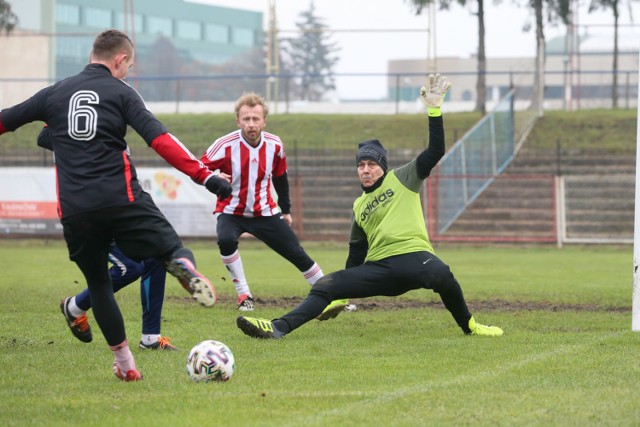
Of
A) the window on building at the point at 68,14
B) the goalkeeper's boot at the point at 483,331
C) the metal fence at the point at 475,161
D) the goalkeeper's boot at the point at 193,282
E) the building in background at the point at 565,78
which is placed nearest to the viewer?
the goalkeeper's boot at the point at 193,282

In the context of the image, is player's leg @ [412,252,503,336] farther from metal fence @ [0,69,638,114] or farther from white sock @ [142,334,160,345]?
metal fence @ [0,69,638,114]

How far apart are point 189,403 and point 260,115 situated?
4932 mm

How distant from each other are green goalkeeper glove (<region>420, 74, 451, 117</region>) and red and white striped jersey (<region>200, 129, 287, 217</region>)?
9.49 ft

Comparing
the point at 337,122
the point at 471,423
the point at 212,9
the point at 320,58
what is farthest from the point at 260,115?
the point at 212,9

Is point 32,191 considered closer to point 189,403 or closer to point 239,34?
point 189,403

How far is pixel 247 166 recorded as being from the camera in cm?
1070

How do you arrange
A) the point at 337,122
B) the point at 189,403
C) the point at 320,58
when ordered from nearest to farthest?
1. the point at 189,403
2. the point at 337,122
3. the point at 320,58

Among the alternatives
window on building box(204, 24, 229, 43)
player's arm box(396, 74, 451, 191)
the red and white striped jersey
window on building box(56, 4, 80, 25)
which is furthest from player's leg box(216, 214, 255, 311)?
window on building box(204, 24, 229, 43)

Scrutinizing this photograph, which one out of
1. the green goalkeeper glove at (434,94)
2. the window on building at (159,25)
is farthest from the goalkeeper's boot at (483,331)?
the window on building at (159,25)

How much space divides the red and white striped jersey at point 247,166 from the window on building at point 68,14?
4914 centimetres

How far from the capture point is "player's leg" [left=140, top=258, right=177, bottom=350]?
7.75 meters

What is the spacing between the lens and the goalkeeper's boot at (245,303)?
10805mm

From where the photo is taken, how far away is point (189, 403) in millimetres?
5742

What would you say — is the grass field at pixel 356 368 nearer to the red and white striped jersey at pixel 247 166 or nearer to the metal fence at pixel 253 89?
the red and white striped jersey at pixel 247 166
